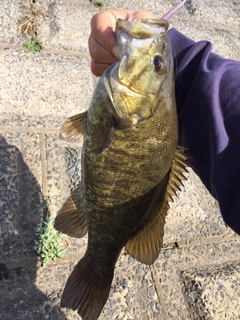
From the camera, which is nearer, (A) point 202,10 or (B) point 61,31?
(B) point 61,31

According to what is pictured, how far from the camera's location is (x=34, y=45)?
3264 millimetres

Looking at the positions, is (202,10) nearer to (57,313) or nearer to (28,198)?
(28,198)

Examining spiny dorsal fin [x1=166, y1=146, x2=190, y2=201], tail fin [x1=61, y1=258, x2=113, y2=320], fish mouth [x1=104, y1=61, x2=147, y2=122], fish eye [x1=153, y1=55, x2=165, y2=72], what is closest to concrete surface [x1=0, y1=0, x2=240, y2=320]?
tail fin [x1=61, y1=258, x2=113, y2=320]

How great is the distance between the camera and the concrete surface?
2.26 m

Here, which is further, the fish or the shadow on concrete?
the shadow on concrete

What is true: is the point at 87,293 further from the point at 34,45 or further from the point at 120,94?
the point at 34,45

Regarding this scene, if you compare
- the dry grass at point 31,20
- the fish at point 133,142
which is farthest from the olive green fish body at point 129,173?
the dry grass at point 31,20

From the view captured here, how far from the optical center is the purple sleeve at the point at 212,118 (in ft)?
5.76

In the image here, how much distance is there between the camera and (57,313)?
215 cm

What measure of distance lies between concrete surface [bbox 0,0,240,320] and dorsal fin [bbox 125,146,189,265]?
2.33 ft

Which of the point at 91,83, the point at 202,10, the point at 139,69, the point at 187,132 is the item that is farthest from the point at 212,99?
the point at 202,10

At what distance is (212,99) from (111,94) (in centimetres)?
55

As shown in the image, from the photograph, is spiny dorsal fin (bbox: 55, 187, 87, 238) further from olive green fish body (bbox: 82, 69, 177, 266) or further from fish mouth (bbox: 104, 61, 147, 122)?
fish mouth (bbox: 104, 61, 147, 122)

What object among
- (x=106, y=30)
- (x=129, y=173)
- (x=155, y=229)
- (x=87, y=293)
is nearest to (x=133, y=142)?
(x=129, y=173)
